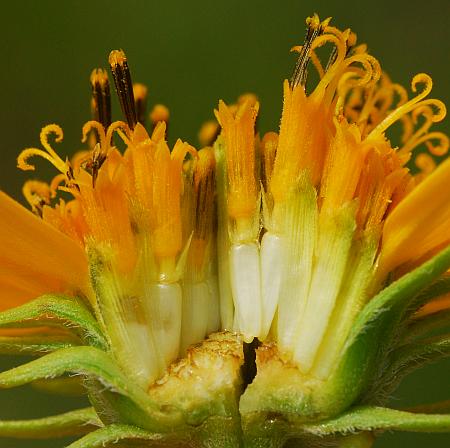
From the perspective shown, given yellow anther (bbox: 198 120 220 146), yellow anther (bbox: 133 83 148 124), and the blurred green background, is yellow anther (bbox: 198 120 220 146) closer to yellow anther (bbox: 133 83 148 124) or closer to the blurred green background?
yellow anther (bbox: 133 83 148 124)

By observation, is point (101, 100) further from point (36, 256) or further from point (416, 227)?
point (416, 227)

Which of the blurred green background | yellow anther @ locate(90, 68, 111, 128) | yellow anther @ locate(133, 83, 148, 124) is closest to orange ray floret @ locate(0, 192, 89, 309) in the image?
yellow anther @ locate(90, 68, 111, 128)

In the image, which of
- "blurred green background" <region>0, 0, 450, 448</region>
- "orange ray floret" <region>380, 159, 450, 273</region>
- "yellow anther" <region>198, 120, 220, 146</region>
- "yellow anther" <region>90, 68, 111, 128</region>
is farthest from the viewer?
"blurred green background" <region>0, 0, 450, 448</region>

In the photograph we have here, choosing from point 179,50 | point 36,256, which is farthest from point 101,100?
point 179,50

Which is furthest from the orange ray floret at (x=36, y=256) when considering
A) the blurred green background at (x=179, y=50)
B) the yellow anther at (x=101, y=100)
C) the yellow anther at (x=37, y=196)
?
the blurred green background at (x=179, y=50)

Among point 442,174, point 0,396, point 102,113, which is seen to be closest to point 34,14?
point 0,396

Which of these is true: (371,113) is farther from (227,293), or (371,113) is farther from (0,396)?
(0,396)
